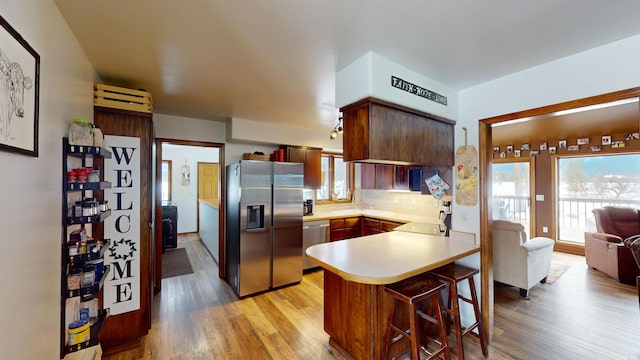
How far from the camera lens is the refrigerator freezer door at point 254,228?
3.22m

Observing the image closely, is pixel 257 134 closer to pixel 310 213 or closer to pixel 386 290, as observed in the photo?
pixel 310 213

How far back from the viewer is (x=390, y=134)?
1975 millimetres

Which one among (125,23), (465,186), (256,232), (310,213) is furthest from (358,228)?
(125,23)

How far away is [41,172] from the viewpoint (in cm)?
118

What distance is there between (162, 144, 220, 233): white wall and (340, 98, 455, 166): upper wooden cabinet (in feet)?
18.4

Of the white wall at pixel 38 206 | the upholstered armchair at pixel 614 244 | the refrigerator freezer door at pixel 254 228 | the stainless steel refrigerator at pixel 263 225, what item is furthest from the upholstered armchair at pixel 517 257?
the white wall at pixel 38 206

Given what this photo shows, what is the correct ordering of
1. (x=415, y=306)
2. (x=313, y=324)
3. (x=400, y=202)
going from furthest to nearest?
(x=400, y=202), (x=313, y=324), (x=415, y=306)

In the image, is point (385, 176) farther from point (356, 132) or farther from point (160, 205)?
point (160, 205)

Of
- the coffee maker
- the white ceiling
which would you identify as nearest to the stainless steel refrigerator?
the coffee maker

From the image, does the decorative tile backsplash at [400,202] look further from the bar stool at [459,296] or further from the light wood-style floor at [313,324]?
the bar stool at [459,296]

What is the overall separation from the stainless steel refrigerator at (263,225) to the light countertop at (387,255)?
1414mm

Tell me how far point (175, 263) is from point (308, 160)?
303 centimetres

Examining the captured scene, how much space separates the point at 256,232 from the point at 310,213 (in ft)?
4.18

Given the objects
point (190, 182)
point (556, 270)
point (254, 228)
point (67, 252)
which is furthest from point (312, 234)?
point (190, 182)
